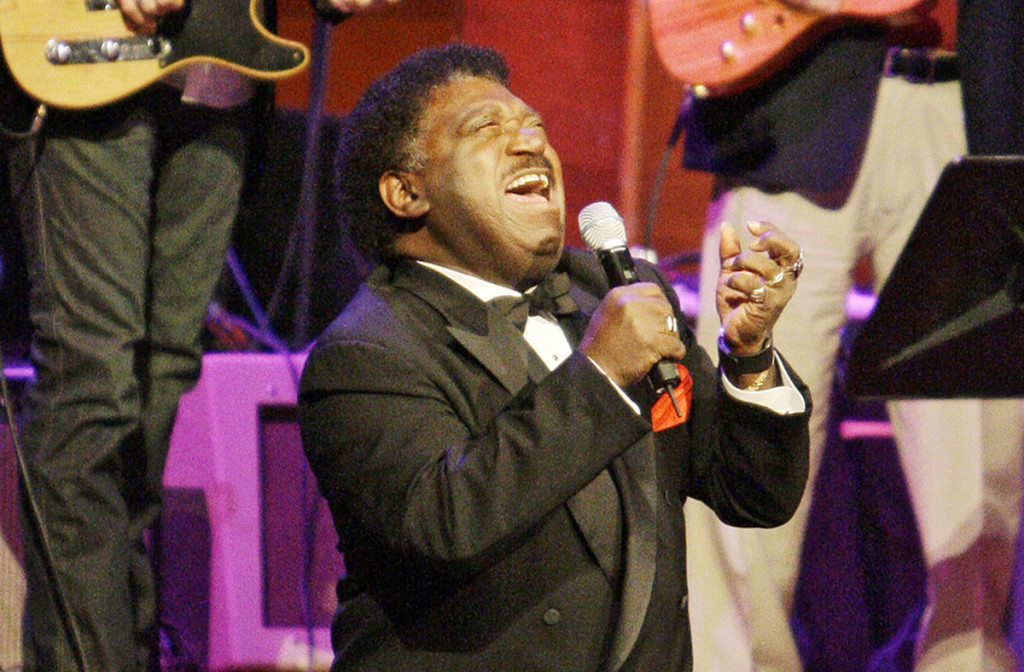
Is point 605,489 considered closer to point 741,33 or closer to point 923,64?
point 741,33

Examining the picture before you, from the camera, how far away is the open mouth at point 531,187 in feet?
6.11

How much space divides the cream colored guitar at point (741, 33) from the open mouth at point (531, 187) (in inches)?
36.1

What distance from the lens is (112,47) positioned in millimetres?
2289

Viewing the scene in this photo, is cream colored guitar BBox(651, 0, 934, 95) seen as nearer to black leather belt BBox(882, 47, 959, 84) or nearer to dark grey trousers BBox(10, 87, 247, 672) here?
black leather belt BBox(882, 47, 959, 84)

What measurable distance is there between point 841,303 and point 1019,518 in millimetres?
613

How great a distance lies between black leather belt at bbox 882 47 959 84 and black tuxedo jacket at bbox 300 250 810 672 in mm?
1185

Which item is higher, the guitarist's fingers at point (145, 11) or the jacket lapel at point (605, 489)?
the guitarist's fingers at point (145, 11)

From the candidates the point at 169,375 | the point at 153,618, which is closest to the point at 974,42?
the point at 169,375

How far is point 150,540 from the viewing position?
8.53 feet

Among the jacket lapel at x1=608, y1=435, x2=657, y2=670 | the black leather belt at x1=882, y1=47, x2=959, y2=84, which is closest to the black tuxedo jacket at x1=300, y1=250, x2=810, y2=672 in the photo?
the jacket lapel at x1=608, y1=435, x2=657, y2=670

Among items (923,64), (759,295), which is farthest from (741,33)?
(759,295)

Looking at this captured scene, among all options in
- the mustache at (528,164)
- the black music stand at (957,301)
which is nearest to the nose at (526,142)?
→ the mustache at (528,164)

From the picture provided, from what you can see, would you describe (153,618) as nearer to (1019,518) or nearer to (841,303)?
(841,303)

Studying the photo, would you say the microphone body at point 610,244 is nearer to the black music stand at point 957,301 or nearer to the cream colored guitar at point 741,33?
the black music stand at point 957,301
